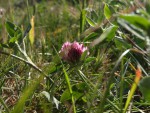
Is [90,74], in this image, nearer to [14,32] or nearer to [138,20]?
[14,32]

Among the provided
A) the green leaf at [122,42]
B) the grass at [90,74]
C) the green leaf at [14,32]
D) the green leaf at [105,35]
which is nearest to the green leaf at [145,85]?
the grass at [90,74]

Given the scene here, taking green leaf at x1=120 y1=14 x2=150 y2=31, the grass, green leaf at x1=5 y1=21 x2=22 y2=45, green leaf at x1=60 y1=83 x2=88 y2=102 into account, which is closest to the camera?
green leaf at x1=120 y1=14 x2=150 y2=31

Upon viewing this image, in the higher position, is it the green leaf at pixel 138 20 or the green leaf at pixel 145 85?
the green leaf at pixel 138 20

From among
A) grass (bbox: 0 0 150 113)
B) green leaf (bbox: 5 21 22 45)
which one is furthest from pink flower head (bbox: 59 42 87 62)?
green leaf (bbox: 5 21 22 45)

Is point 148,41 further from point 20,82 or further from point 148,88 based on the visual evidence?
point 20,82

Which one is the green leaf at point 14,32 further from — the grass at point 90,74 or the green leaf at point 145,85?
the green leaf at point 145,85

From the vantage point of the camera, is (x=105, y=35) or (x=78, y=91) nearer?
(x=105, y=35)

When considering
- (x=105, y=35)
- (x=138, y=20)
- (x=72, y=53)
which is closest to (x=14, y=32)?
(x=72, y=53)

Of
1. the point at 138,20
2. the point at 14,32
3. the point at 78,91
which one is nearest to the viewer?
the point at 138,20

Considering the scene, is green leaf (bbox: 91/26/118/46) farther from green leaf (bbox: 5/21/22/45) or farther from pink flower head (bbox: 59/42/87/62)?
green leaf (bbox: 5/21/22/45)

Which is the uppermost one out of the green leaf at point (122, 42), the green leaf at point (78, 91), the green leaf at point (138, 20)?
the green leaf at point (138, 20)

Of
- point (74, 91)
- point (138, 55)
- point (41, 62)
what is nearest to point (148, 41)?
point (74, 91)
